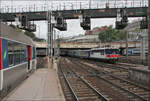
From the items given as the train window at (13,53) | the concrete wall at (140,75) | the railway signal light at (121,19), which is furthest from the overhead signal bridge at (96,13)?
the train window at (13,53)

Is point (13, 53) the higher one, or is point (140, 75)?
point (13, 53)

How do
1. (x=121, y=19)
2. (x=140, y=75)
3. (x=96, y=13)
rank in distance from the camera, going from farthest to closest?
(x=96, y=13) < (x=121, y=19) < (x=140, y=75)

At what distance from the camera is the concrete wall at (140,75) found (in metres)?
9.98

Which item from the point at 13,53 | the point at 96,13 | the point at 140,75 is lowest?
the point at 140,75

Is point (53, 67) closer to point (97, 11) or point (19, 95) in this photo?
point (97, 11)

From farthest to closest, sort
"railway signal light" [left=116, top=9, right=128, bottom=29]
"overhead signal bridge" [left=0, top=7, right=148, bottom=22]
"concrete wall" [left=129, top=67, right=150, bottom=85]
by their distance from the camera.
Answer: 1. "overhead signal bridge" [left=0, top=7, right=148, bottom=22]
2. "railway signal light" [left=116, top=9, right=128, bottom=29]
3. "concrete wall" [left=129, top=67, right=150, bottom=85]

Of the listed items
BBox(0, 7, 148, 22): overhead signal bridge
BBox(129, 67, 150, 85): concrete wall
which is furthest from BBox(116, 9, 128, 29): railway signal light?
BBox(129, 67, 150, 85): concrete wall

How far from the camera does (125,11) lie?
15.8 metres

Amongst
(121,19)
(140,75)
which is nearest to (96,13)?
(121,19)

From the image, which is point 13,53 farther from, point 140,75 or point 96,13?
point 96,13

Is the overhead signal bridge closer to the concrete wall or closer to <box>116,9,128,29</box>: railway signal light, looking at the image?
<box>116,9,128,29</box>: railway signal light

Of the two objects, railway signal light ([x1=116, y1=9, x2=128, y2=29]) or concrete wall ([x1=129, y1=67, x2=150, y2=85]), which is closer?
concrete wall ([x1=129, y1=67, x2=150, y2=85])

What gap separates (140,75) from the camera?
11.0 m

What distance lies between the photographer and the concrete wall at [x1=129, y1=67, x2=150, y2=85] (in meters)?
9.98
